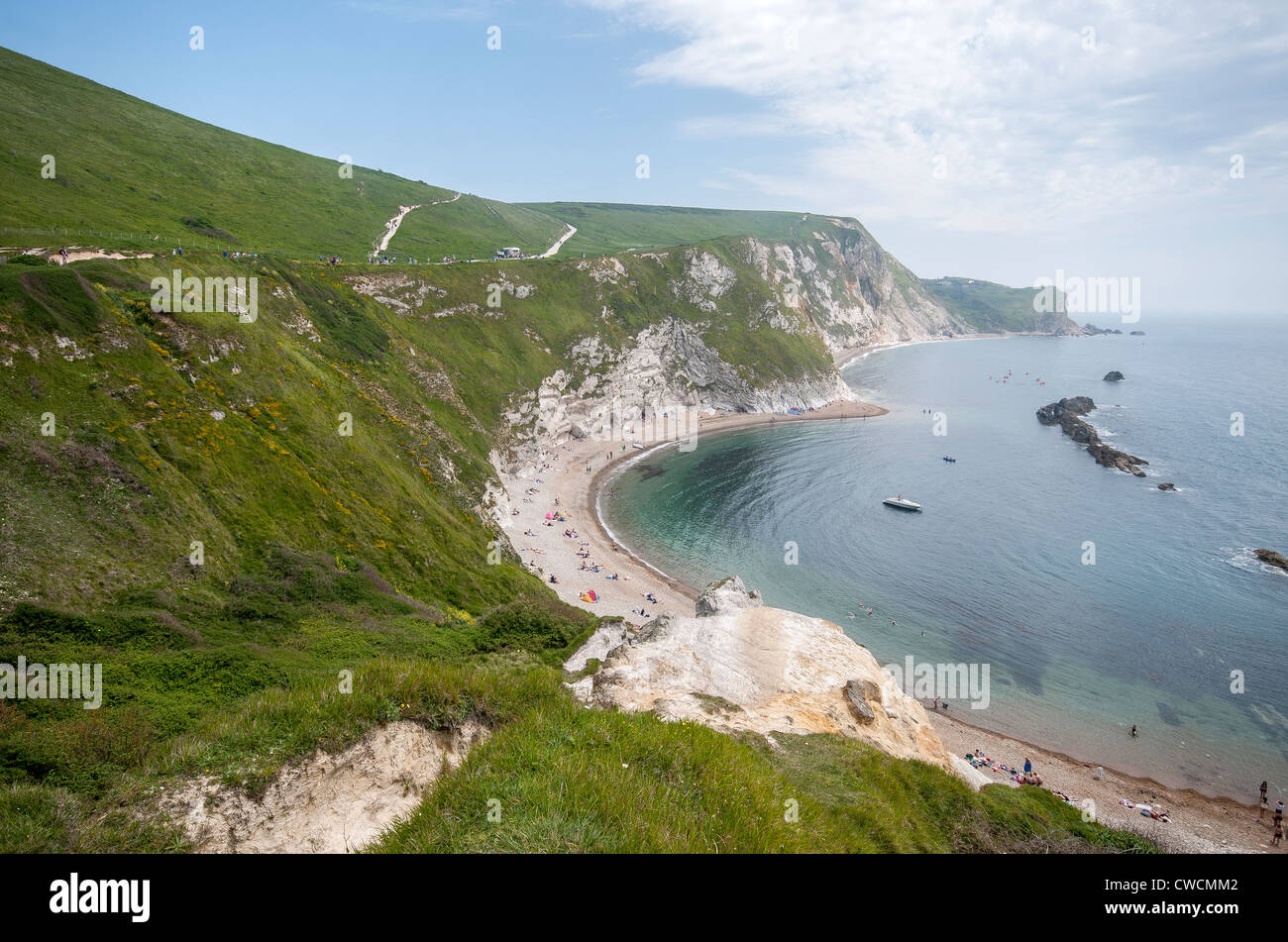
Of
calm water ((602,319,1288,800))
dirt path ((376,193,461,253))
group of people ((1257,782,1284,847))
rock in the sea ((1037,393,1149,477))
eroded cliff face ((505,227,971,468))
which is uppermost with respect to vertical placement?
dirt path ((376,193,461,253))

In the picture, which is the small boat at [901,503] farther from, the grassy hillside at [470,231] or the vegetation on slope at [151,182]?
the vegetation on slope at [151,182]

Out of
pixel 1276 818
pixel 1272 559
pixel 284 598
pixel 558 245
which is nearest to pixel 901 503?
pixel 1272 559

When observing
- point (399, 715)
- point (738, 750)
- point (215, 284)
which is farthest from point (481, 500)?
point (738, 750)

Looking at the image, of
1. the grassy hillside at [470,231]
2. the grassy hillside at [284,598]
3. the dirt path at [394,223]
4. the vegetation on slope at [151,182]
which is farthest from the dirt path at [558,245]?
the grassy hillside at [284,598]

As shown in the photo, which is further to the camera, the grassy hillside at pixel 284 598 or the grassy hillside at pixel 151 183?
the grassy hillside at pixel 151 183

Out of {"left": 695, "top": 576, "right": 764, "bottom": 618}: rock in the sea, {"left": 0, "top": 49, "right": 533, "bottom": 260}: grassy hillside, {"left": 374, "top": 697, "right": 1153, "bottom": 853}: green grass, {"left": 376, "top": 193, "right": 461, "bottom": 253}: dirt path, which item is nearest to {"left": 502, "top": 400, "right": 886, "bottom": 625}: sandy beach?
{"left": 695, "top": 576, "right": 764, "bottom": 618}: rock in the sea

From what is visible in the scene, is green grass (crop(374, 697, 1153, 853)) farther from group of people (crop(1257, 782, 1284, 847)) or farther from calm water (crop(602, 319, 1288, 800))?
calm water (crop(602, 319, 1288, 800))
